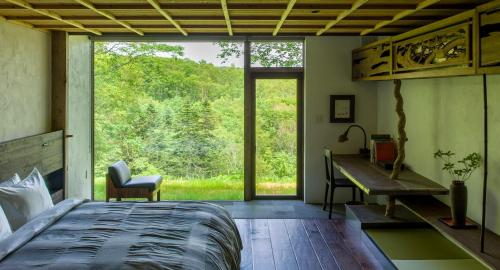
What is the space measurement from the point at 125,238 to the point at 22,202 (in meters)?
1.05

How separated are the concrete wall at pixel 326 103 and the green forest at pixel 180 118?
0.33 m

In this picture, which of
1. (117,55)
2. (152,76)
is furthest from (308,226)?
(117,55)

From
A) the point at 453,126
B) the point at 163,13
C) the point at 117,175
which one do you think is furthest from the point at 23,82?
the point at 453,126

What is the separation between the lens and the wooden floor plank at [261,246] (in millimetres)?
4070

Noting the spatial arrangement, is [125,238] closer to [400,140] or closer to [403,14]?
[400,140]

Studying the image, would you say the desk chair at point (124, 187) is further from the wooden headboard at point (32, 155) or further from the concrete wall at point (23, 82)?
the concrete wall at point (23, 82)

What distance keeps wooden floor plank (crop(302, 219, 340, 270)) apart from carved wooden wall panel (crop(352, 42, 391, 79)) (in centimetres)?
189

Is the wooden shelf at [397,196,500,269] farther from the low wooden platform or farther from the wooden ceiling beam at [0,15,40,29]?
the wooden ceiling beam at [0,15,40,29]

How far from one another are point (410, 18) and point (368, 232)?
2.14 metres

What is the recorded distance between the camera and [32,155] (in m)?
4.75

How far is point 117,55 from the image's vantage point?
257 inches

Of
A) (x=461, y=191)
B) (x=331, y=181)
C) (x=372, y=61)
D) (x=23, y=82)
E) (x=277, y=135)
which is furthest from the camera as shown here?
(x=277, y=135)

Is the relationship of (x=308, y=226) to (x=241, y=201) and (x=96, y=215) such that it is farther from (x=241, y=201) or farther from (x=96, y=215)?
(x=96, y=215)

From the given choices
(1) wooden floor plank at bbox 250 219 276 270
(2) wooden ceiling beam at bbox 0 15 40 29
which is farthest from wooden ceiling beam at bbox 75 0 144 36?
(1) wooden floor plank at bbox 250 219 276 270
